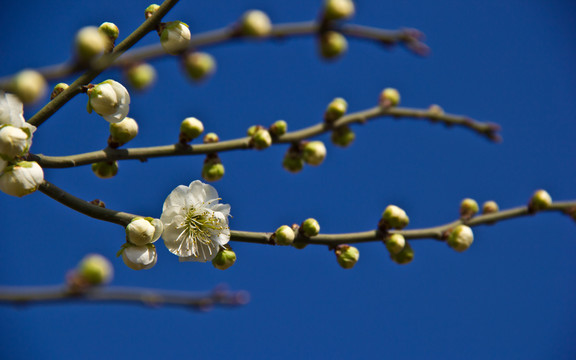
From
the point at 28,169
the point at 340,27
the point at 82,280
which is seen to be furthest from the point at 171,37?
the point at 82,280

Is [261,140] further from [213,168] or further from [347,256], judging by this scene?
[347,256]

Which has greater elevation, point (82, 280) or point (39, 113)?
point (39, 113)

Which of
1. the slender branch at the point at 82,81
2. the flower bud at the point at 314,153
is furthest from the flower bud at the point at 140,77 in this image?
the flower bud at the point at 314,153

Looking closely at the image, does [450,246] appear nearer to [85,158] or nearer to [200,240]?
[200,240]

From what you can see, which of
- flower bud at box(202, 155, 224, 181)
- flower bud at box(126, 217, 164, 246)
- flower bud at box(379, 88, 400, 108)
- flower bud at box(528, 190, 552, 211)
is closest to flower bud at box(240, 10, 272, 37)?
flower bud at box(126, 217, 164, 246)

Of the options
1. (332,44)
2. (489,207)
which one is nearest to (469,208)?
(489,207)

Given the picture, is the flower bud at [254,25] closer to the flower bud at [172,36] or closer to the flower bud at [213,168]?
the flower bud at [172,36]
